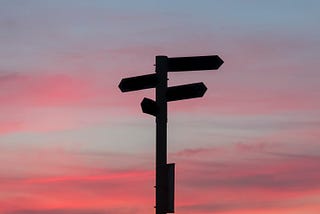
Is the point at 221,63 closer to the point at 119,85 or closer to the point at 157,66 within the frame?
the point at 157,66

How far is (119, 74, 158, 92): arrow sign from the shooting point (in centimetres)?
986

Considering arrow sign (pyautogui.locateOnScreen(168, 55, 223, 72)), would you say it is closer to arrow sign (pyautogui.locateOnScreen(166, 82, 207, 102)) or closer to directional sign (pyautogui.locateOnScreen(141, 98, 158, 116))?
arrow sign (pyautogui.locateOnScreen(166, 82, 207, 102))

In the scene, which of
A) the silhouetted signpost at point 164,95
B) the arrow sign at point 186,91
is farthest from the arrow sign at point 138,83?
the arrow sign at point 186,91

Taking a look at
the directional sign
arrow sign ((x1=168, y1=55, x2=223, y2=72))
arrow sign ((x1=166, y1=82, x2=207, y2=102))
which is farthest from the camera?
arrow sign ((x1=168, y1=55, x2=223, y2=72))

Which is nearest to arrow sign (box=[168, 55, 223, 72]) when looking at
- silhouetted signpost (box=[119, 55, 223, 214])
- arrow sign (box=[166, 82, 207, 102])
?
silhouetted signpost (box=[119, 55, 223, 214])

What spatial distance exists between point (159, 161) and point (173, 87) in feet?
3.82

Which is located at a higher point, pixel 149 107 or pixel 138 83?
pixel 138 83

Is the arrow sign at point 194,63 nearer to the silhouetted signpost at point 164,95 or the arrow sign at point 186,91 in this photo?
the silhouetted signpost at point 164,95

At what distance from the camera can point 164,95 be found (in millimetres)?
9672

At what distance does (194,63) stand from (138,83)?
0.95 m

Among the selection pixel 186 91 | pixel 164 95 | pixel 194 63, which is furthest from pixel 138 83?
pixel 194 63

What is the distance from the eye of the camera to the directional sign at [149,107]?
9555mm

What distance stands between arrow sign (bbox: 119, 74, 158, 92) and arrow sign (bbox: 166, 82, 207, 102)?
12.7 inches

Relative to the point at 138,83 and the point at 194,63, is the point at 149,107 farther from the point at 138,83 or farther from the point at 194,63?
the point at 194,63
